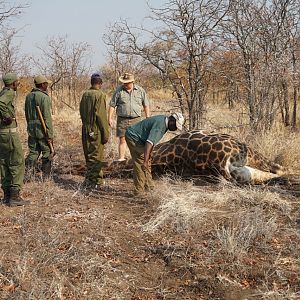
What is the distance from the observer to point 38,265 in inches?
147

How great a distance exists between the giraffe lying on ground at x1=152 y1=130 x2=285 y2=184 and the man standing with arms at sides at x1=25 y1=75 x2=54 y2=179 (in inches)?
67.4

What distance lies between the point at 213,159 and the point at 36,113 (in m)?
2.82

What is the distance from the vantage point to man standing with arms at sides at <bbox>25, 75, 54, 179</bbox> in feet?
22.6

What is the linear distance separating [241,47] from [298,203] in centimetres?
475

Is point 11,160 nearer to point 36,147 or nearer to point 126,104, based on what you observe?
point 36,147

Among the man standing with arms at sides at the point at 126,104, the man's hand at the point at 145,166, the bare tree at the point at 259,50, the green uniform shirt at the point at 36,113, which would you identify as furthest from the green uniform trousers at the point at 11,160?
the bare tree at the point at 259,50

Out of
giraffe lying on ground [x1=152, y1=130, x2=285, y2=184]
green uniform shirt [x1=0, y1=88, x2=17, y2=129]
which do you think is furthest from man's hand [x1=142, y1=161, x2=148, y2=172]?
green uniform shirt [x1=0, y1=88, x2=17, y2=129]

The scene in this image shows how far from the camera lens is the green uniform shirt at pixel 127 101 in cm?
762

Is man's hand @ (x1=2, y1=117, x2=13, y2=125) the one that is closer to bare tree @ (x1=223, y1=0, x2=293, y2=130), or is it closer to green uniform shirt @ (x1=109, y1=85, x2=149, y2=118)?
green uniform shirt @ (x1=109, y1=85, x2=149, y2=118)

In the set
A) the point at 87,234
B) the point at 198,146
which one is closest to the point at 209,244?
the point at 87,234

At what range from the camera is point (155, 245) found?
14.4 feet

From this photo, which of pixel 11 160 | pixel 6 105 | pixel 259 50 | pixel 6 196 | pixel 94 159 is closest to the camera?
pixel 6 105

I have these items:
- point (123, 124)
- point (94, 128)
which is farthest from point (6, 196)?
point (123, 124)

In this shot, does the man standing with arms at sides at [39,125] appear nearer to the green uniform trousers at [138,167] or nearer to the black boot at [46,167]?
the black boot at [46,167]
